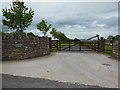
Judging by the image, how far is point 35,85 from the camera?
9.09 ft

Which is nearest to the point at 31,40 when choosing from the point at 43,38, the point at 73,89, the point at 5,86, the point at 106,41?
the point at 43,38

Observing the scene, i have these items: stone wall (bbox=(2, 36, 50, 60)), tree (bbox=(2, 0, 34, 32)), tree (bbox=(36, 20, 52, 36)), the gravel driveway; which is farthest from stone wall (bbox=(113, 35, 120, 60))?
tree (bbox=(36, 20, 52, 36))

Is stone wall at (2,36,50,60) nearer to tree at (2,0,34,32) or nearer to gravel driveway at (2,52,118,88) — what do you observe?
gravel driveway at (2,52,118,88)

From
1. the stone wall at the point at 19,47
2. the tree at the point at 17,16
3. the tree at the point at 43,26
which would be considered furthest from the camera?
the tree at the point at 43,26

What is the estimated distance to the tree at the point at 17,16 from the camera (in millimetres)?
17672

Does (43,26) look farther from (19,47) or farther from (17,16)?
(19,47)

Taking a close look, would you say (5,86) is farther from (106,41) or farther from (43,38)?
(106,41)

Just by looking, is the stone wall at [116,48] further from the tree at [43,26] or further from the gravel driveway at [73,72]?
the tree at [43,26]

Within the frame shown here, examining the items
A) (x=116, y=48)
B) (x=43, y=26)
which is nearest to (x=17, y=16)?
(x=43, y=26)

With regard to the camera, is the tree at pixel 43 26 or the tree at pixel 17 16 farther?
the tree at pixel 43 26

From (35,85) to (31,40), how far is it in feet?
15.7

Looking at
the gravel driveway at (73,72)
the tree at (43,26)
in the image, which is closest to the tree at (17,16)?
the tree at (43,26)

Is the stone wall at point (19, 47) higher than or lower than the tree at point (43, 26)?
lower

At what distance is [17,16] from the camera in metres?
17.4
